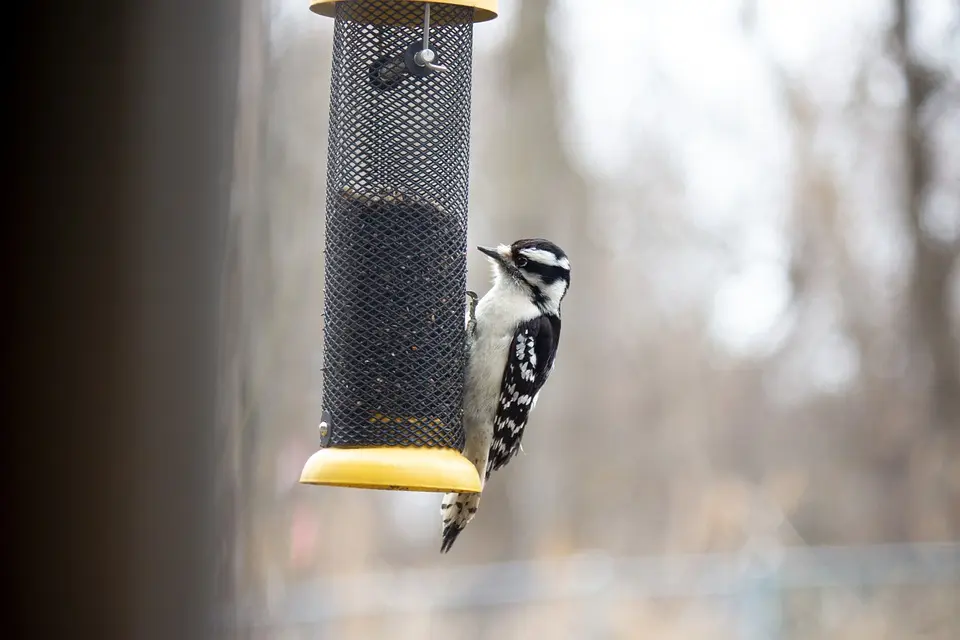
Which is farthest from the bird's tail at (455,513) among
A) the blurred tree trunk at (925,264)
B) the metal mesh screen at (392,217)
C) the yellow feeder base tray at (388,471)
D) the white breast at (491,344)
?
the blurred tree trunk at (925,264)

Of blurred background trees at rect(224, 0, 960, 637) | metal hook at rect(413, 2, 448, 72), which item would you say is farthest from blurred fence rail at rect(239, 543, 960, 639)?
metal hook at rect(413, 2, 448, 72)

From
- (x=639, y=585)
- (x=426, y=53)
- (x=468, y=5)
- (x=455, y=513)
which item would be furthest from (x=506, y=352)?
(x=639, y=585)

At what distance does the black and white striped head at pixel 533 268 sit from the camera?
496 centimetres

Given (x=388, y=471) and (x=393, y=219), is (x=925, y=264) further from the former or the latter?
(x=388, y=471)

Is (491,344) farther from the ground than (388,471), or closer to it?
farther from the ground

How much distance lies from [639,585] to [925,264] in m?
5.42

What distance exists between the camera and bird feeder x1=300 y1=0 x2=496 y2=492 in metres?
4.03

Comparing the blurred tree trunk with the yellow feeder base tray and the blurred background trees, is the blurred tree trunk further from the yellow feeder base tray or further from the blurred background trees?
the yellow feeder base tray

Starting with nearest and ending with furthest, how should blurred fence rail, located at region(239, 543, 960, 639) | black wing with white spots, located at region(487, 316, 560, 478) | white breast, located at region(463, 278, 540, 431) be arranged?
1. white breast, located at region(463, 278, 540, 431)
2. black wing with white spots, located at region(487, 316, 560, 478)
3. blurred fence rail, located at region(239, 543, 960, 639)

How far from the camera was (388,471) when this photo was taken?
3.64 meters

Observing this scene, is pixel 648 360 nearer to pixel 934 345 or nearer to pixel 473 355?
pixel 934 345

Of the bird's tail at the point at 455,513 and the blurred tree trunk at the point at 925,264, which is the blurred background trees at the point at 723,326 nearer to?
the blurred tree trunk at the point at 925,264

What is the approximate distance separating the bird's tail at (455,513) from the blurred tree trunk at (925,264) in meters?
10.6

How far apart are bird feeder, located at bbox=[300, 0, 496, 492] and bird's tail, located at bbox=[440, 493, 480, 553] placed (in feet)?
2.42
